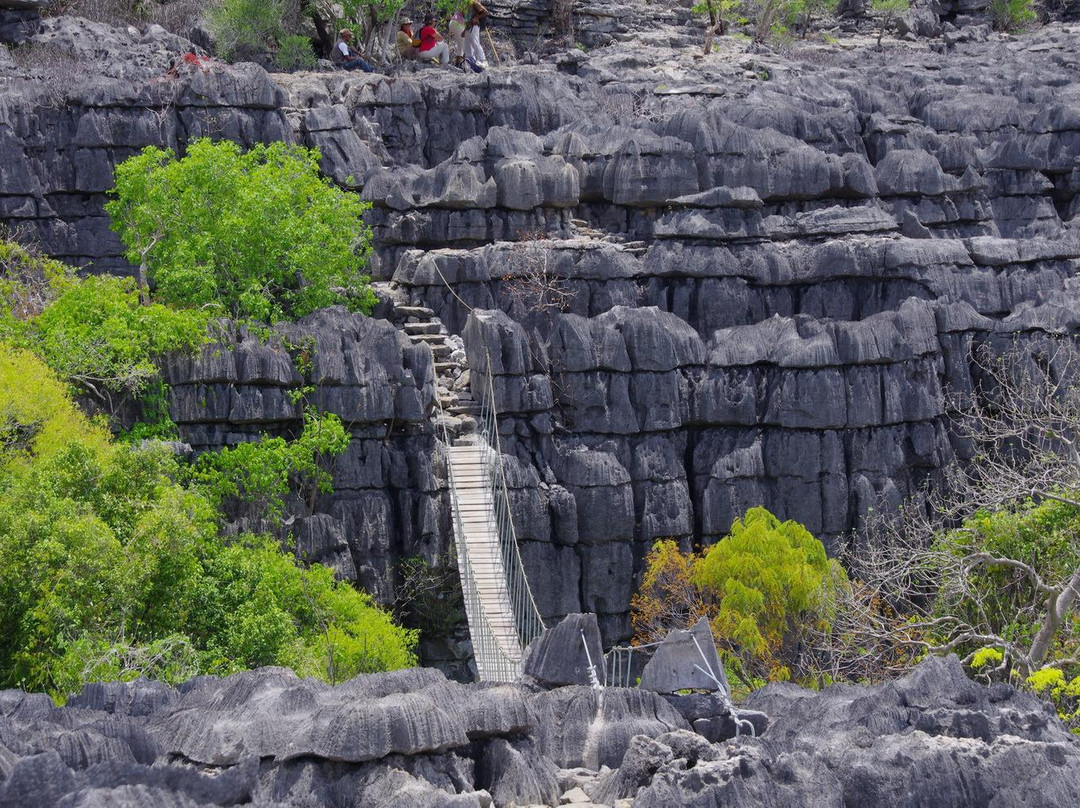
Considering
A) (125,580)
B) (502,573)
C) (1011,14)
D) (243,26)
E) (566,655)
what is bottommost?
(502,573)

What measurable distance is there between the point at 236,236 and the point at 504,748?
1376 centimetres

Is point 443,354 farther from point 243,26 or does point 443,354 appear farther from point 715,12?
point 715,12

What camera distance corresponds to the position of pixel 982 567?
17.2 metres

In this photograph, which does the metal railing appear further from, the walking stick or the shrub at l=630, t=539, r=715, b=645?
the walking stick

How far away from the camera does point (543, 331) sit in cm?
2450

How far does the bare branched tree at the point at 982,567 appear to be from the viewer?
14.7m

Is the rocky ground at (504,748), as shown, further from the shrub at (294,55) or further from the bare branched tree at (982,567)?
the shrub at (294,55)

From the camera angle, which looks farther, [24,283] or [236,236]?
[236,236]

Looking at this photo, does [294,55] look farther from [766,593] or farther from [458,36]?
[766,593]

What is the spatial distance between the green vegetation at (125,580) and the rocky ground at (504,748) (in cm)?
339

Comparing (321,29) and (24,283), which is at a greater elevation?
(321,29)

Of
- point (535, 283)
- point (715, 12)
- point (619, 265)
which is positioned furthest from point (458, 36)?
point (535, 283)

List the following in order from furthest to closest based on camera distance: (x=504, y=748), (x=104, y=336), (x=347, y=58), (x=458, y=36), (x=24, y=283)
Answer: (x=458, y=36) → (x=347, y=58) → (x=24, y=283) → (x=104, y=336) → (x=504, y=748)

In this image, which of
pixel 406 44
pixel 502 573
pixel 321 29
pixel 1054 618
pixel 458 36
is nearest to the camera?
pixel 1054 618
